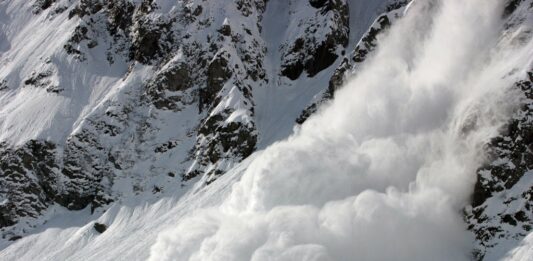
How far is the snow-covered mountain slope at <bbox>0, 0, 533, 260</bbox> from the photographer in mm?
60750

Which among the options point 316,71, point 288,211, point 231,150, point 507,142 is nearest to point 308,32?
point 316,71

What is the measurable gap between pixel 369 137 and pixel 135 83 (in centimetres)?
3879

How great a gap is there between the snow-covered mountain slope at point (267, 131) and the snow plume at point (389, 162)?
0.63 feet

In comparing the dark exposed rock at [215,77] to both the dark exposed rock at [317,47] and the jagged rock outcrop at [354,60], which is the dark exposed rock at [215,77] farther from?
the jagged rock outcrop at [354,60]

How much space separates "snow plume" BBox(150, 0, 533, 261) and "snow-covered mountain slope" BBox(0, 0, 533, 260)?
0.19 metres

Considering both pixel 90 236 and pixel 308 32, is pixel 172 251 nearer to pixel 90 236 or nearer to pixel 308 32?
pixel 90 236

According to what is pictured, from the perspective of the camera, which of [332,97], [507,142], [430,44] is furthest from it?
[332,97]

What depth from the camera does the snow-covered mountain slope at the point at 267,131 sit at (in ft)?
199

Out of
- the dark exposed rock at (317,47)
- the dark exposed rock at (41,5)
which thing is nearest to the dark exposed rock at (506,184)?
the dark exposed rock at (317,47)

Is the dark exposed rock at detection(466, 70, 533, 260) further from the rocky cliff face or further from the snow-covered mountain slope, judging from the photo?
the rocky cliff face

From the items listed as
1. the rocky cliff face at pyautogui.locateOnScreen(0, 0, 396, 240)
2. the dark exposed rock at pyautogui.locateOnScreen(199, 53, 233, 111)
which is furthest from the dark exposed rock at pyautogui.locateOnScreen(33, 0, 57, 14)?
the dark exposed rock at pyautogui.locateOnScreen(199, 53, 233, 111)

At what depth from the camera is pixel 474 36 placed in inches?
2815

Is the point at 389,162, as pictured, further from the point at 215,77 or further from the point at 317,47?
the point at 215,77

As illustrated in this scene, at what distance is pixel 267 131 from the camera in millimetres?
87875
